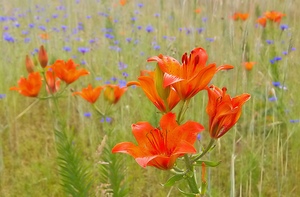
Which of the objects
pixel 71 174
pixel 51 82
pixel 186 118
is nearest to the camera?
pixel 71 174

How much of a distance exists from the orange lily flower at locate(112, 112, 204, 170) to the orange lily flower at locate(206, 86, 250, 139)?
0.04 metres

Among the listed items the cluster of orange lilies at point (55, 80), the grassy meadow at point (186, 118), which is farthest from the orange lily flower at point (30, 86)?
the grassy meadow at point (186, 118)

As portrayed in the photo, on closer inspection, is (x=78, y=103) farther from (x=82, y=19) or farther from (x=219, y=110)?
(x=82, y=19)

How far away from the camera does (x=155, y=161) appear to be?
2.26 feet

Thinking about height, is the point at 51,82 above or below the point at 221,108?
above

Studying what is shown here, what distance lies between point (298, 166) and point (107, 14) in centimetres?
207

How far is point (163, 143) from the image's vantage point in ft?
2.40

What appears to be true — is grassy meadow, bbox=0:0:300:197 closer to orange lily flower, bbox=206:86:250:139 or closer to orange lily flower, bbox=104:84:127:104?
orange lily flower, bbox=104:84:127:104

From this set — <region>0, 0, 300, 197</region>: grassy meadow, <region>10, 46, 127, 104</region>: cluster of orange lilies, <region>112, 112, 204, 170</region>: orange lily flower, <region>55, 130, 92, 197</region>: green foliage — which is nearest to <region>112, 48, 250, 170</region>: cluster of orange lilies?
<region>112, 112, 204, 170</region>: orange lily flower

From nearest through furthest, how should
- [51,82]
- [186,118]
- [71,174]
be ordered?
[71,174], [51,82], [186,118]

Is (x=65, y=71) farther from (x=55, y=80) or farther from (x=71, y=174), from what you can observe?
(x=71, y=174)

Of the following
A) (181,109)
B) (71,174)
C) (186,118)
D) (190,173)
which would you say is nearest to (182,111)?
(181,109)

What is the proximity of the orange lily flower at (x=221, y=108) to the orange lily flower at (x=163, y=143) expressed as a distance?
4 centimetres

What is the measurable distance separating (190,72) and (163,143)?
137 millimetres
